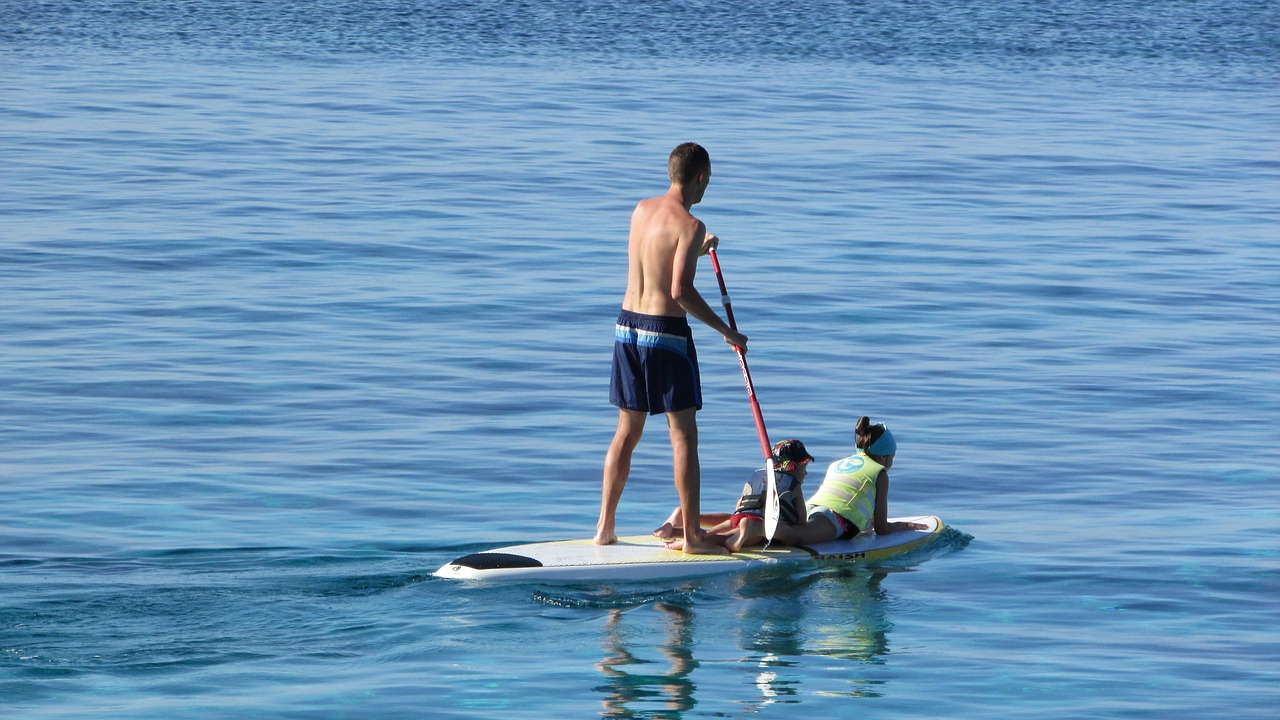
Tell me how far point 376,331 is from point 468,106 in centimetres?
1370

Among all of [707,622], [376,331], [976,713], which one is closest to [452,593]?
[707,622]

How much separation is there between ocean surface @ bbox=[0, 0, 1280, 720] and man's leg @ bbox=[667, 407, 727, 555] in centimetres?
25

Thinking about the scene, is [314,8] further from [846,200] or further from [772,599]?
[772,599]

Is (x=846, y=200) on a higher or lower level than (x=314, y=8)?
lower

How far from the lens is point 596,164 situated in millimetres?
23484

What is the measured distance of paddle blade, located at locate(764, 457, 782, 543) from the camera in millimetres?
9156

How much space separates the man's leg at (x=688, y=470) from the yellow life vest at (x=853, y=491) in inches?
31.2

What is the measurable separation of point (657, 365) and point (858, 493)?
160 cm

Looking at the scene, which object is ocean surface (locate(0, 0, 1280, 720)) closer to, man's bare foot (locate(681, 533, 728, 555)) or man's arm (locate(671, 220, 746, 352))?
man's bare foot (locate(681, 533, 728, 555))

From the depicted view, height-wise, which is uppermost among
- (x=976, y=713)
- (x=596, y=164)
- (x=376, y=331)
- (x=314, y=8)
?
(x=314, y=8)

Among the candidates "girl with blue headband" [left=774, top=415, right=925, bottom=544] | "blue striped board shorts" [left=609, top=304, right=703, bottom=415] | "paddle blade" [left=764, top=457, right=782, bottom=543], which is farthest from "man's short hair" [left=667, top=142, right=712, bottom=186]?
"girl with blue headband" [left=774, top=415, right=925, bottom=544]

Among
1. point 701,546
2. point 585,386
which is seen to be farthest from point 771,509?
point 585,386

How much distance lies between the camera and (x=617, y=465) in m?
8.99

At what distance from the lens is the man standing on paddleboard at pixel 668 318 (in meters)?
8.51
